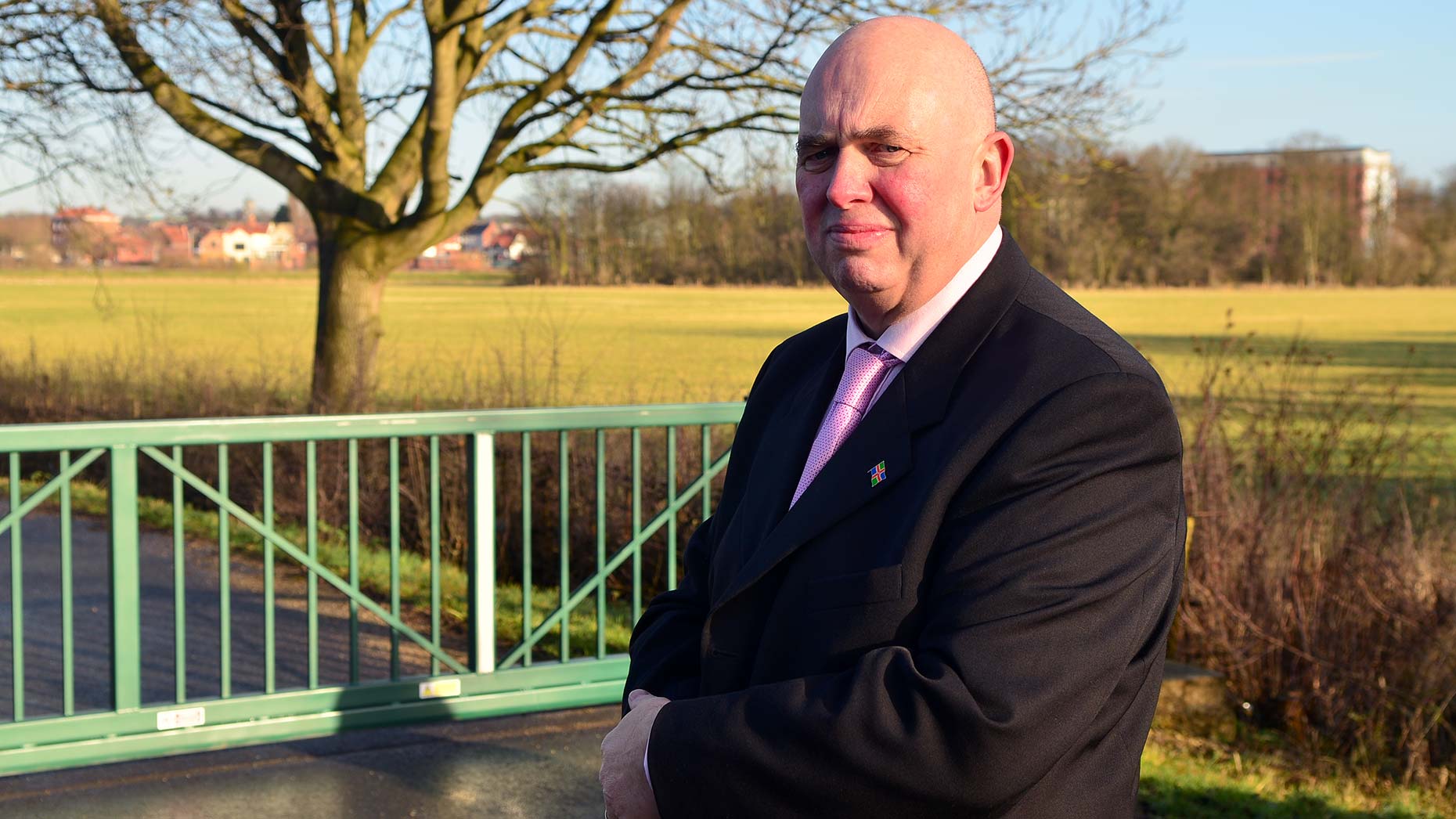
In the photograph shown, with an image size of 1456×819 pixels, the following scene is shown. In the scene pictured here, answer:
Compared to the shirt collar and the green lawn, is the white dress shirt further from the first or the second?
the green lawn

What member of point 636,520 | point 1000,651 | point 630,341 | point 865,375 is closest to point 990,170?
point 865,375

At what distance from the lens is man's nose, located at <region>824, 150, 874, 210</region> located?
1644 millimetres

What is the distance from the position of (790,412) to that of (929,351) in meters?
0.32

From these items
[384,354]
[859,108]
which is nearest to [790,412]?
[859,108]

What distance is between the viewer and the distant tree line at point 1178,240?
33312 mm

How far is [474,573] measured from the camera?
5.16 meters

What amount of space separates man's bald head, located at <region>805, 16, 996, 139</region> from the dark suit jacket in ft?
0.73

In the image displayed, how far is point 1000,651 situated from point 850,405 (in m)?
0.45

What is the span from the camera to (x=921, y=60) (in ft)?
5.27

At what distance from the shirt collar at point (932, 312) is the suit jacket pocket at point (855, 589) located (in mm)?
308

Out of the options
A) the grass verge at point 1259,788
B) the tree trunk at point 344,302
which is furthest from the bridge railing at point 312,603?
the tree trunk at point 344,302

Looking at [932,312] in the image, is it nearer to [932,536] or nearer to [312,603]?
[932,536]

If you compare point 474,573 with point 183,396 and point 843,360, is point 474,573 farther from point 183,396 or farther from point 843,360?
point 183,396

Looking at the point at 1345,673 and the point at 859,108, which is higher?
the point at 859,108
